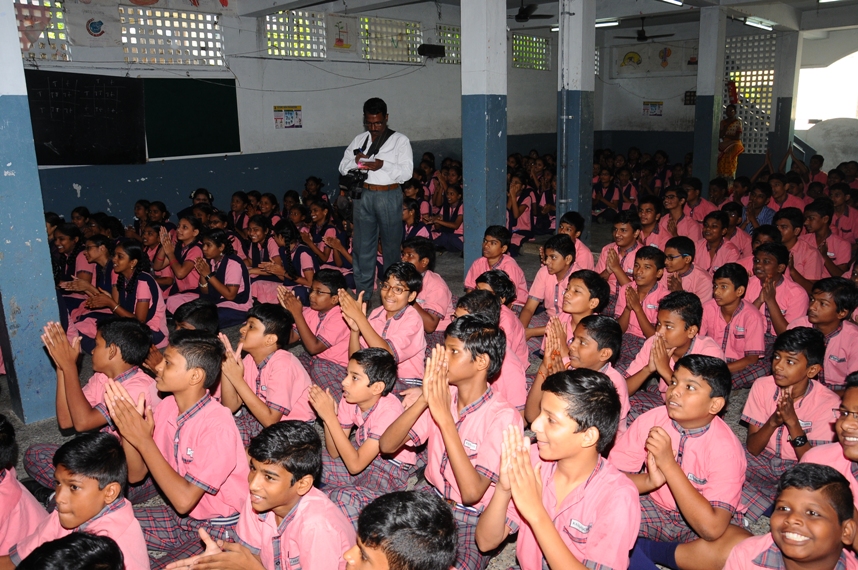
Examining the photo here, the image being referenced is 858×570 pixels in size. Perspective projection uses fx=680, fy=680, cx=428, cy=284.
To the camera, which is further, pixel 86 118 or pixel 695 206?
pixel 86 118

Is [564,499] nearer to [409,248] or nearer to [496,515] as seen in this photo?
[496,515]

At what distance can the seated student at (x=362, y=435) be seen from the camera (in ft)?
8.62

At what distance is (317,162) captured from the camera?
10.1 m

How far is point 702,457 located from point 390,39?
372 inches

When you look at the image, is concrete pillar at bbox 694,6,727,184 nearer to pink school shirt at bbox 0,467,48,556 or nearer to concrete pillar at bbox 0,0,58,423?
concrete pillar at bbox 0,0,58,423

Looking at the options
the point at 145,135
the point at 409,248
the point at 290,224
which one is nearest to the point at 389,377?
the point at 409,248

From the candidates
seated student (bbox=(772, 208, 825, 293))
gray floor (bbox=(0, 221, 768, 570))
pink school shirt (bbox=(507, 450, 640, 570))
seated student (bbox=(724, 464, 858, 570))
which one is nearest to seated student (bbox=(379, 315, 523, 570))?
pink school shirt (bbox=(507, 450, 640, 570))

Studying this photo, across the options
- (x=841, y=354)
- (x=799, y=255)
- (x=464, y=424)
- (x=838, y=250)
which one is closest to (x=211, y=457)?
(x=464, y=424)

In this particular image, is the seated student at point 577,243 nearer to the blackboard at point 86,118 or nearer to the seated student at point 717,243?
the seated student at point 717,243

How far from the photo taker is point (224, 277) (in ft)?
17.6

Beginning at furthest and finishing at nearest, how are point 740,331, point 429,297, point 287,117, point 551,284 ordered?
point 287,117, point 551,284, point 429,297, point 740,331

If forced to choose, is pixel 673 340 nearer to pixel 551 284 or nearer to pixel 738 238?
pixel 551 284

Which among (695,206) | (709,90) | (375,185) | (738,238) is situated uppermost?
(709,90)

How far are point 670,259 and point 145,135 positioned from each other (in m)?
6.42
